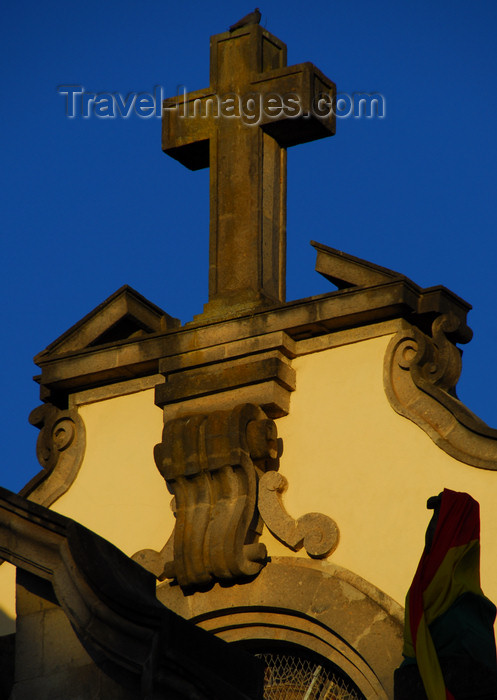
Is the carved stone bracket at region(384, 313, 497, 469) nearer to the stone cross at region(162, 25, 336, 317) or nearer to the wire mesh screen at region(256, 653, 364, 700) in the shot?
the stone cross at region(162, 25, 336, 317)

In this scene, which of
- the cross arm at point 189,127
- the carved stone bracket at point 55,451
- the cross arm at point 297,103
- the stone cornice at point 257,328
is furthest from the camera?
the cross arm at point 189,127

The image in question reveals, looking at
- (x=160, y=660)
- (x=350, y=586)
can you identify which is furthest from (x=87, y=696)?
(x=350, y=586)

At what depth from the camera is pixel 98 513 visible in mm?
13711

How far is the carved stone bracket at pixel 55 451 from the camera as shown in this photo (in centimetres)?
1397

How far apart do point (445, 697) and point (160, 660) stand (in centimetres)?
138

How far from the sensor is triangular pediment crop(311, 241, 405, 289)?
12.9 meters

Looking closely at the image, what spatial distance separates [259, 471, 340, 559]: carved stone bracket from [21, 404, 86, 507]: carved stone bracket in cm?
177

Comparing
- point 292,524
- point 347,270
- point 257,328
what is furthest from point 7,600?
point 347,270

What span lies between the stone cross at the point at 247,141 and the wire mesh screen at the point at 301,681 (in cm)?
247

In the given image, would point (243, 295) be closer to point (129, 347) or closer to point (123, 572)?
point (129, 347)

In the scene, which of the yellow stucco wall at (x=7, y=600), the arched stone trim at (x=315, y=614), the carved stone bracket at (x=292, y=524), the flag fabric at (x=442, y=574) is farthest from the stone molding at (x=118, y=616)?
the yellow stucco wall at (x=7, y=600)

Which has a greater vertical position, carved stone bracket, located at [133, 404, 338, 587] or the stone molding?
carved stone bracket, located at [133, 404, 338, 587]

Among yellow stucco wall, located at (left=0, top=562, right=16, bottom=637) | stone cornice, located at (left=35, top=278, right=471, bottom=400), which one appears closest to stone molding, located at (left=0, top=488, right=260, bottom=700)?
stone cornice, located at (left=35, top=278, right=471, bottom=400)

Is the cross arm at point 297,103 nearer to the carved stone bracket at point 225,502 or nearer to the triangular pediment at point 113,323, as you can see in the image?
the triangular pediment at point 113,323
